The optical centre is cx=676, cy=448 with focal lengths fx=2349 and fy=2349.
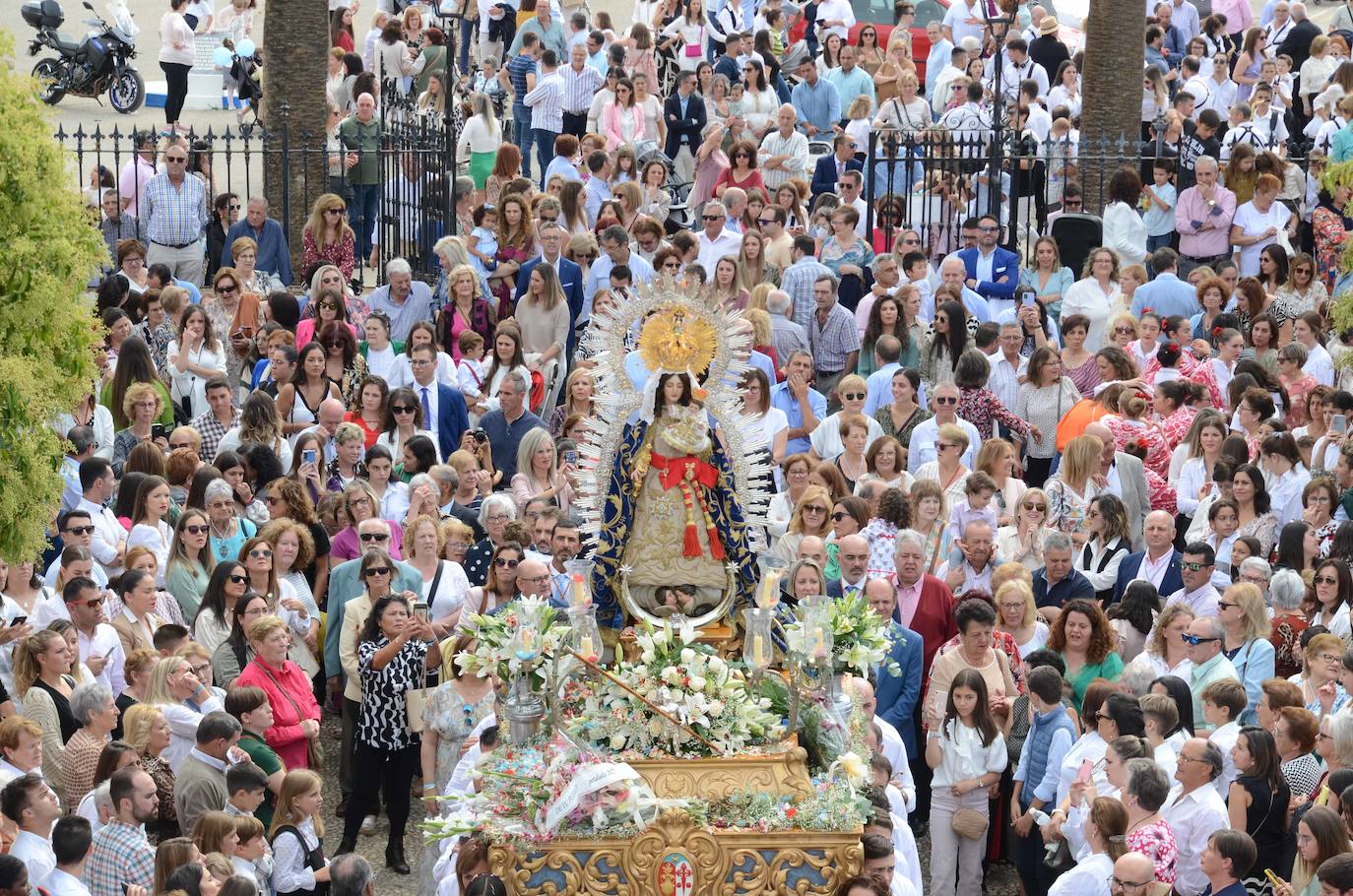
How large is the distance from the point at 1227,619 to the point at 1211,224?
879 centimetres

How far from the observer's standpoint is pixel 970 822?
13312mm

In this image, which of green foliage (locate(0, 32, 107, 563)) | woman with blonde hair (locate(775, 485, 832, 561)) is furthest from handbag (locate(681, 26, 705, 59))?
green foliage (locate(0, 32, 107, 563))

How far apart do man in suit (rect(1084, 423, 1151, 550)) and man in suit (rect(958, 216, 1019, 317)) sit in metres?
4.13

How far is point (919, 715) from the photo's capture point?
14.4 metres

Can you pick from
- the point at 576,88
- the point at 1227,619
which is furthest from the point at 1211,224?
the point at 1227,619

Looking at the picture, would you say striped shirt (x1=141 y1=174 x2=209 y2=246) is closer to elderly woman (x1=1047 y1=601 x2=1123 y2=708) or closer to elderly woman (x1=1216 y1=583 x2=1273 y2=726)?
elderly woman (x1=1047 y1=601 x2=1123 y2=708)

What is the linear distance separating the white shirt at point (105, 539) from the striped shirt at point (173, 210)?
235 inches

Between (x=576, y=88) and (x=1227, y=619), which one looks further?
(x=576, y=88)

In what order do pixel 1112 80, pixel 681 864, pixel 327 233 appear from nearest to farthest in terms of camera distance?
pixel 681 864, pixel 327 233, pixel 1112 80

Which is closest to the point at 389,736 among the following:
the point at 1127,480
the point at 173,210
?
the point at 1127,480

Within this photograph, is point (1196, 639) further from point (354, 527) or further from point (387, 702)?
point (354, 527)

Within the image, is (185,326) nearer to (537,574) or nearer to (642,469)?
(537,574)

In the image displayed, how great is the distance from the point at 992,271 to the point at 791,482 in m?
5.20

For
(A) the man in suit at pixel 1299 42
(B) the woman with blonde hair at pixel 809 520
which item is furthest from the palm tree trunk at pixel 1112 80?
Result: (B) the woman with blonde hair at pixel 809 520
